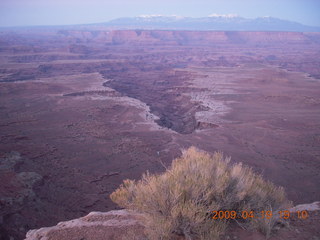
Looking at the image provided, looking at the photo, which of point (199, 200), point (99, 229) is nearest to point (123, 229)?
point (99, 229)

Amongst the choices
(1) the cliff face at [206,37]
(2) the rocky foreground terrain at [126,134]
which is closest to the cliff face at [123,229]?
(2) the rocky foreground terrain at [126,134]

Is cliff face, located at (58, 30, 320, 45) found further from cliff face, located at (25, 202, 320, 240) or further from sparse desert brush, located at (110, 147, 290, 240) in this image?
sparse desert brush, located at (110, 147, 290, 240)

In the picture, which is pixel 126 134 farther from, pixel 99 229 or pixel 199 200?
pixel 199 200

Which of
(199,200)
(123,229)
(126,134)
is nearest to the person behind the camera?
(199,200)

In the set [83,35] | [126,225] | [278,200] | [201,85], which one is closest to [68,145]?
[126,225]
